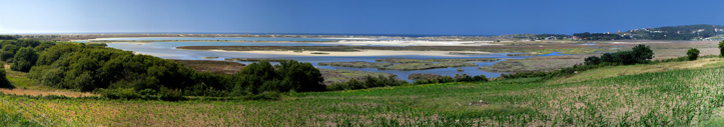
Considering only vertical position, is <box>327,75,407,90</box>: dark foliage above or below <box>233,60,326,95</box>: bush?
below

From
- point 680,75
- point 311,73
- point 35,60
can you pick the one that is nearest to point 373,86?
point 311,73

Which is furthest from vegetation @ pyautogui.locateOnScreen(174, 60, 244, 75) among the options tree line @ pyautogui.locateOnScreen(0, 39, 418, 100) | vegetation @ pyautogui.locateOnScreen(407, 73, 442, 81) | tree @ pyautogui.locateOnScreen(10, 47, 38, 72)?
vegetation @ pyautogui.locateOnScreen(407, 73, 442, 81)

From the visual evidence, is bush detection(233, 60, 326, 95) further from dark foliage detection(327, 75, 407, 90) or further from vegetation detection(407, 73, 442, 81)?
vegetation detection(407, 73, 442, 81)

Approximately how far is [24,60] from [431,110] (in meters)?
34.4

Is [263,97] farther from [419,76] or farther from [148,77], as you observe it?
[419,76]

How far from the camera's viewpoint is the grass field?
12531 millimetres

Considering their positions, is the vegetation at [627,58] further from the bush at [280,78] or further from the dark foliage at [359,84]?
the bush at [280,78]

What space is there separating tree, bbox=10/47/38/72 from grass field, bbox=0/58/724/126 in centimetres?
1802

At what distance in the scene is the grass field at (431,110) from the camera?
12531mm

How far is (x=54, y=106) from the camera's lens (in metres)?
16.2

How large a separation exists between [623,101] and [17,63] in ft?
139

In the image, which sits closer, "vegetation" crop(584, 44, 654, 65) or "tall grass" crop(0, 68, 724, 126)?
"tall grass" crop(0, 68, 724, 126)

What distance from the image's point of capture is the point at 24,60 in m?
31.8

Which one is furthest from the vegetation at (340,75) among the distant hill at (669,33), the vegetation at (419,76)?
the distant hill at (669,33)
